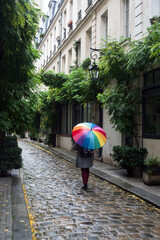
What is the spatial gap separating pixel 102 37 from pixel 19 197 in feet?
33.8

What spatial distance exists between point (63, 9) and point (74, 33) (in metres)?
5.69

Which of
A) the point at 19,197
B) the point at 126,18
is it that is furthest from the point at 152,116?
the point at 19,197

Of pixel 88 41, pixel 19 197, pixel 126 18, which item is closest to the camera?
pixel 19 197

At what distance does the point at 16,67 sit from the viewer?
7.10m

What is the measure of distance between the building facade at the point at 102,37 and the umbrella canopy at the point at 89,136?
8.02 ft

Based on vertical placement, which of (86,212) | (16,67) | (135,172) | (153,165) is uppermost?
(16,67)

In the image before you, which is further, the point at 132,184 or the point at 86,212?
the point at 132,184

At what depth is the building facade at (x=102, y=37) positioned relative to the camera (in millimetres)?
8938

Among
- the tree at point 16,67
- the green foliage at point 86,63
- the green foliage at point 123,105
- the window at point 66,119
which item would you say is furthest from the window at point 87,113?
the tree at point 16,67

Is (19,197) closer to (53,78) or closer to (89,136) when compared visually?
(89,136)

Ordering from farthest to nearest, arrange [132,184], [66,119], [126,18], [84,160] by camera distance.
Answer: [66,119] < [126,18] < [132,184] < [84,160]

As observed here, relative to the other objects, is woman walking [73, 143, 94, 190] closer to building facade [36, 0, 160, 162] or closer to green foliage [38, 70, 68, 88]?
building facade [36, 0, 160, 162]

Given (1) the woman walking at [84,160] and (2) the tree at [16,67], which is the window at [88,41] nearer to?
(2) the tree at [16,67]

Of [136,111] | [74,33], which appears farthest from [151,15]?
[74,33]
